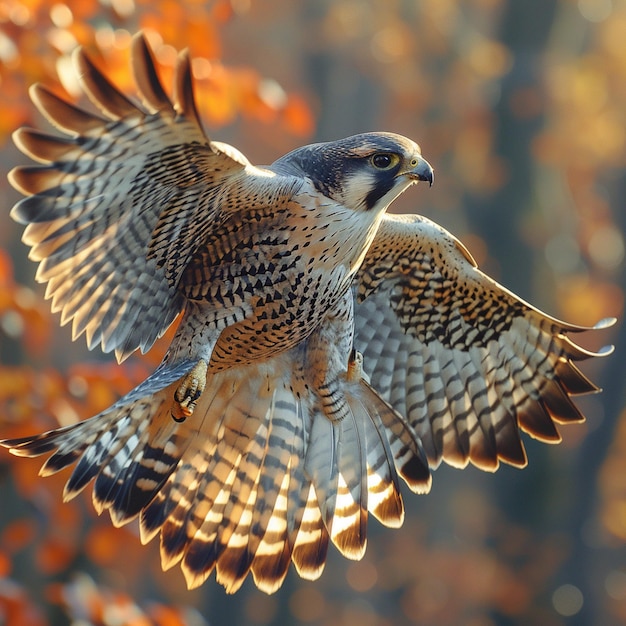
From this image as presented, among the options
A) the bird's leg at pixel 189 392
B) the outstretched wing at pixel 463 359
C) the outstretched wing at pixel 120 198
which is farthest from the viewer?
the outstretched wing at pixel 463 359

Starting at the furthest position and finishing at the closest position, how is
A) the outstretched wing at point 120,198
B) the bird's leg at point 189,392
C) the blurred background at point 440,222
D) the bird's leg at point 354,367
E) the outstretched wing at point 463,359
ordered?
the blurred background at point 440,222 → the outstretched wing at point 463,359 → the bird's leg at point 354,367 → the bird's leg at point 189,392 → the outstretched wing at point 120,198

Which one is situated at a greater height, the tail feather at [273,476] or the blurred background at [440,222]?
the tail feather at [273,476]

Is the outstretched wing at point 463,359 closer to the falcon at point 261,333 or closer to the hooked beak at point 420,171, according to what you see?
the falcon at point 261,333

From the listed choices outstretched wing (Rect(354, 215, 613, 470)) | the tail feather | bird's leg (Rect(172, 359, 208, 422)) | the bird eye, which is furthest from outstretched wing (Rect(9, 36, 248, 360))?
outstretched wing (Rect(354, 215, 613, 470))

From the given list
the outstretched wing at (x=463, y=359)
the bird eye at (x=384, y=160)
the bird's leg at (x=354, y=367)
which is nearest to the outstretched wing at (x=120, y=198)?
the bird eye at (x=384, y=160)

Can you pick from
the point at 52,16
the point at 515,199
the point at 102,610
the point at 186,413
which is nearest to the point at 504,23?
the point at 515,199

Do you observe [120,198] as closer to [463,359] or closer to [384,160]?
[384,160]

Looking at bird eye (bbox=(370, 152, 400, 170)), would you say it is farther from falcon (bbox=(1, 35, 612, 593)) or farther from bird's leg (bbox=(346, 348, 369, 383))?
bird's leg (bbox=(346, 348, 369, 383))

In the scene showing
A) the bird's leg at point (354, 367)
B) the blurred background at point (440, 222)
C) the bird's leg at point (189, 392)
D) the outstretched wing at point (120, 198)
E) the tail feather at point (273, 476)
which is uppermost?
the outstretched wing at point (120, 198)
